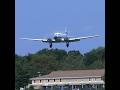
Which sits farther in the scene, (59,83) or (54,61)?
(59,83)

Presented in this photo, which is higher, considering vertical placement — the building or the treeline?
the treeline

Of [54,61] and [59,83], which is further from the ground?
[54,61]

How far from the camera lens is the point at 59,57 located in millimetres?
3002

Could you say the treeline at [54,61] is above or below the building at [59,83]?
above
